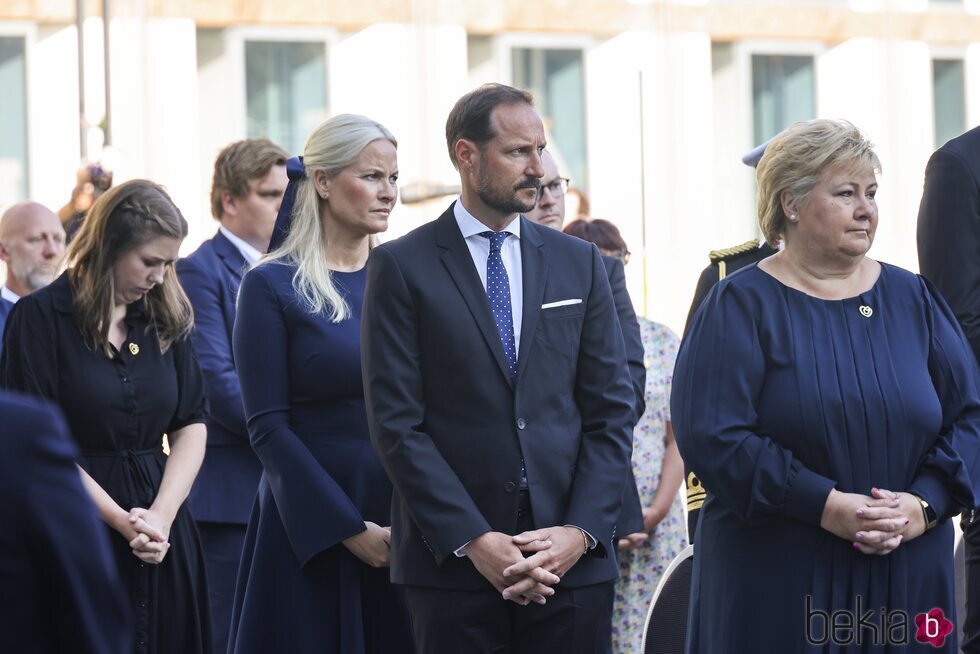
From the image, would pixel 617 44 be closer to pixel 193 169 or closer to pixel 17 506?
pixel 193 169

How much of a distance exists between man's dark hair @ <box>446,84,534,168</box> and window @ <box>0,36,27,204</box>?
11.0 metres

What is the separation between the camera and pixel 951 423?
395 cm

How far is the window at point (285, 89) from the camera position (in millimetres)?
15188

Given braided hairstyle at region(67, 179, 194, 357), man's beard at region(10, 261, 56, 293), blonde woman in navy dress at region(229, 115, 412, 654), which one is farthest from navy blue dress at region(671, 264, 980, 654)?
man's beard at region(10, 261, 56, 293)

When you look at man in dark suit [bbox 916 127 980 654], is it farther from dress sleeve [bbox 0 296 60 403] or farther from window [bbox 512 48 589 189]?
window [bbox 512 48 589 189]

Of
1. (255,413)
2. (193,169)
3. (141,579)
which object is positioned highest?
(193,169)

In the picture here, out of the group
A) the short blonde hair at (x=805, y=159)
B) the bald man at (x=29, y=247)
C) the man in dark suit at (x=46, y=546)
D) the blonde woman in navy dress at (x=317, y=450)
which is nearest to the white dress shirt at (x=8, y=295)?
the bald man at (x=29, y=247)

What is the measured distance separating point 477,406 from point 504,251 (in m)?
0.43

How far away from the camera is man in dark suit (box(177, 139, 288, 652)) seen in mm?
5414

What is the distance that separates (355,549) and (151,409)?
2.79 feet

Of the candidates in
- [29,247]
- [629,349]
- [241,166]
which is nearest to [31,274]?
[29,247]

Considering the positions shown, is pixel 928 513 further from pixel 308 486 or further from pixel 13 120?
pixel 13 120

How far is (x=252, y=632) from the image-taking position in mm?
4305

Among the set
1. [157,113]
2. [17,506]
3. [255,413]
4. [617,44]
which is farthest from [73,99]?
[17,506]
